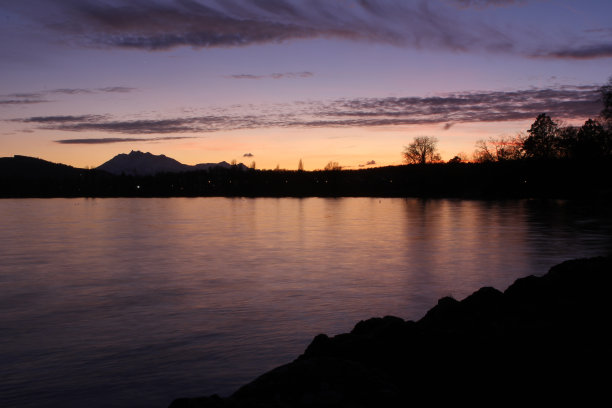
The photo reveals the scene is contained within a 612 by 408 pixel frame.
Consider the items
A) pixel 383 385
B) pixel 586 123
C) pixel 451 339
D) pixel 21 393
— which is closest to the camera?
pixel 383 385

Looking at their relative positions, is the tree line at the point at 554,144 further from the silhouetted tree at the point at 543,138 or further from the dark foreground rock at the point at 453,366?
the dark foreground rock at the point at 453,366

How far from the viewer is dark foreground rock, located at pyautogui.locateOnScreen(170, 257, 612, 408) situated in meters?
5.28

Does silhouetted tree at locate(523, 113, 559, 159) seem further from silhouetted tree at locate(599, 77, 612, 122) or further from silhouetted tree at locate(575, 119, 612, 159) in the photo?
silhouetted tree at locate(599, 77, 612, 122)

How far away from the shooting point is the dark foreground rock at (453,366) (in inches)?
208

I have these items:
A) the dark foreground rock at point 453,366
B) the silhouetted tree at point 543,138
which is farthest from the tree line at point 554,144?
the dark foreground rock at point 453,366

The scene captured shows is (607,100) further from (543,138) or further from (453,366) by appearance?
(453,366)

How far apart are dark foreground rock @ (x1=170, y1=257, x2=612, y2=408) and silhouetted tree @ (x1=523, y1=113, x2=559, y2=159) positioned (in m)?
84.8

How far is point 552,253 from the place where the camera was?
24.0 meters

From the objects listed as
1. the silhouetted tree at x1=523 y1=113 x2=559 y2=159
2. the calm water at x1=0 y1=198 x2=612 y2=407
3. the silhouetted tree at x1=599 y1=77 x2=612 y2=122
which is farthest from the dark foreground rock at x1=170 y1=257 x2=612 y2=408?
the silhouetted tree at x1=523 y1=113 x2=559 y2=159

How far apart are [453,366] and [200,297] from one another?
393 inches

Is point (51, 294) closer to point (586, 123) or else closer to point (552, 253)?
point (552, 253)

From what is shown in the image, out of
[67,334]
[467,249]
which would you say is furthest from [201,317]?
[467,249]

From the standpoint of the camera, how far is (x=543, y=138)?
85.8 meters

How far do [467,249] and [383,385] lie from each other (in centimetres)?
2178
